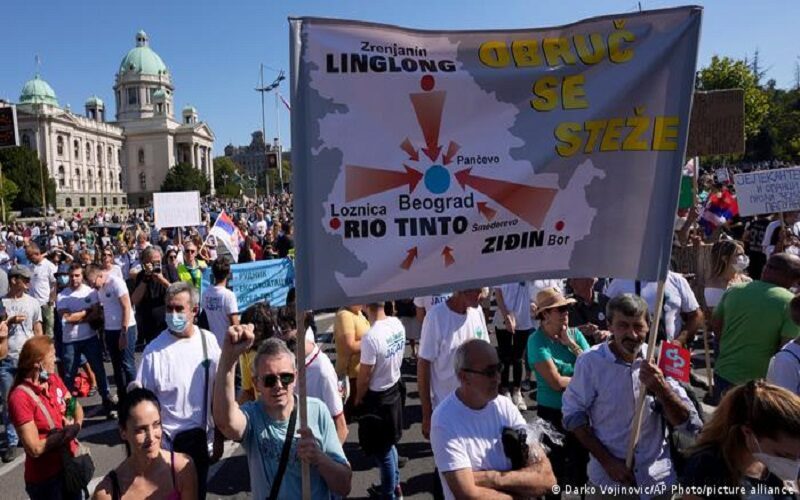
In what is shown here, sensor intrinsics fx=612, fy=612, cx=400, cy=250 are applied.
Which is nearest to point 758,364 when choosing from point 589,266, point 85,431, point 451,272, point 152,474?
point 589,266

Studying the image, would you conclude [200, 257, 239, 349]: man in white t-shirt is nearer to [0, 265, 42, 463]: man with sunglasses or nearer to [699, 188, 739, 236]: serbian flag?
[0, 265, 42, 463]: man with sunglasses

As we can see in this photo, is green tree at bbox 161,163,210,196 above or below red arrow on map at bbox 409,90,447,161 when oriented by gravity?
above

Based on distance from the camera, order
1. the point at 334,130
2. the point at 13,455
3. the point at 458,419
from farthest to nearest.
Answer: the point at 13,455 < the point at 458,419 < the point at 334,130

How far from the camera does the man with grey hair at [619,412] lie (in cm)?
310

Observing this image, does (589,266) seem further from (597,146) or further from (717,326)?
→ (717,326)

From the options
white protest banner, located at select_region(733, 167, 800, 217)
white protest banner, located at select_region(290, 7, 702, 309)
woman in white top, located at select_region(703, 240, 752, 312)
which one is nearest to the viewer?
white protest banner, located at select_region(290, 7, 702, 309)

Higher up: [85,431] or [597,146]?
[597,146]

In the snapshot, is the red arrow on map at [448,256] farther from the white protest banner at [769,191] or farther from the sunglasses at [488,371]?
the white protest banner at [769,191]

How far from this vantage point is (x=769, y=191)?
9672 mm

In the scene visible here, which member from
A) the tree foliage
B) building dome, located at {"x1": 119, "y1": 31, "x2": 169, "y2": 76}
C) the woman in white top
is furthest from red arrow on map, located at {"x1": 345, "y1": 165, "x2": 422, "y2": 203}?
building dome, located at {"x1": 119, "y1": 31, "x2": 169, "y2": 76}

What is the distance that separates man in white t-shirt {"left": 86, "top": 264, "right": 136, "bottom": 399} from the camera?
714 centimetres

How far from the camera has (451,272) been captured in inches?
109

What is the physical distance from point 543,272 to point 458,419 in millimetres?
785

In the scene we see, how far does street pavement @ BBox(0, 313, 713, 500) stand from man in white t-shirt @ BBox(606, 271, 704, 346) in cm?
126
